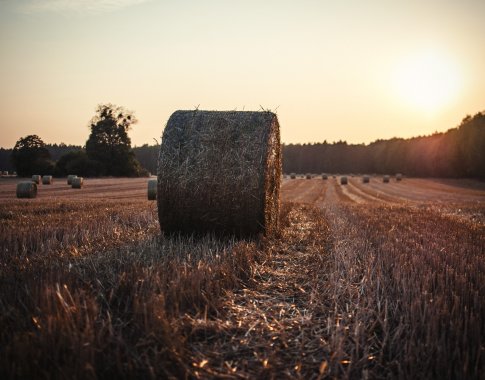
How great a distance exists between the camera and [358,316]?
335 centimetres

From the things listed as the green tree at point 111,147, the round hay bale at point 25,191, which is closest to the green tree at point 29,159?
the green tree at point 111,147

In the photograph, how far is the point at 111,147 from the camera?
159 ft

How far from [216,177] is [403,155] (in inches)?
3076

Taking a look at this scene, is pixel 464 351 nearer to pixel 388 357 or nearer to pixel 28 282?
pixel 388 357

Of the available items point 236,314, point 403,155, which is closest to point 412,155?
point 403,155

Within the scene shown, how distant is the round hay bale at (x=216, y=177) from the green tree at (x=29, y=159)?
133 ft

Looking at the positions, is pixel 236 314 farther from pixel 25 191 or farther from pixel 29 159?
pixel 29 159

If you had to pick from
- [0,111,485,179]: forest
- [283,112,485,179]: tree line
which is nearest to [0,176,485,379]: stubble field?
[0,111,485,179]: forest

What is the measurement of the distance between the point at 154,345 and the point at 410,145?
8195 cm

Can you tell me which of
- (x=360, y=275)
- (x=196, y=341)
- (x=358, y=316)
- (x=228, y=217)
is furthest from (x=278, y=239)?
(x=196, y=341)

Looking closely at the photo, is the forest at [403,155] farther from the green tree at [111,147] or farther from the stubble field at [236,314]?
the stubble field at [236,314]

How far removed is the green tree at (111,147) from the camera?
155ft

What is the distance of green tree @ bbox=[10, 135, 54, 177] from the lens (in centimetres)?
4162

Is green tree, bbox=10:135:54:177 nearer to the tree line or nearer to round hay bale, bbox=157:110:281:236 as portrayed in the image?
round hay bale, bbox=157:110:281:236
